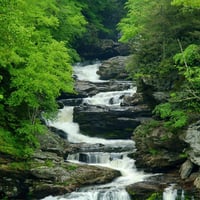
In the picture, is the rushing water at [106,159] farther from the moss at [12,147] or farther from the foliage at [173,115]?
the foliage at [173,115]

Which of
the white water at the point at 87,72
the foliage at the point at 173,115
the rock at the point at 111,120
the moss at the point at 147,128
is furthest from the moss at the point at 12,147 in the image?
the white water at the point at 87,72

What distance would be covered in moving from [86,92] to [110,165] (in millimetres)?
12905

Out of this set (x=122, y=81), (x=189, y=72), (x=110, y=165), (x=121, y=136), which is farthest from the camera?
(x=122, y=81)

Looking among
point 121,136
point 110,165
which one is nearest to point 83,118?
point 121,136

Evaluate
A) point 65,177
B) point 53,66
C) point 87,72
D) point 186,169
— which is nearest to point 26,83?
point 53,66

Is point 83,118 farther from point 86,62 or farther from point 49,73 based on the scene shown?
point 86,62

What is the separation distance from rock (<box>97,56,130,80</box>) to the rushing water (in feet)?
17.8

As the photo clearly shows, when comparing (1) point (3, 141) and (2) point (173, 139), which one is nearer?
(1) point (3, 141)

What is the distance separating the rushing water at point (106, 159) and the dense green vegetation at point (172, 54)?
349 centimetres

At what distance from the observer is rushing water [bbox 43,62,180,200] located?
1928 centimetres

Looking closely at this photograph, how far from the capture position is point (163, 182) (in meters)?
20.8

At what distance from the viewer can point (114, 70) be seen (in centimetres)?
4266

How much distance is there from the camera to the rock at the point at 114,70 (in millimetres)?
41750

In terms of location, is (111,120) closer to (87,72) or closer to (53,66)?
(53,66)
